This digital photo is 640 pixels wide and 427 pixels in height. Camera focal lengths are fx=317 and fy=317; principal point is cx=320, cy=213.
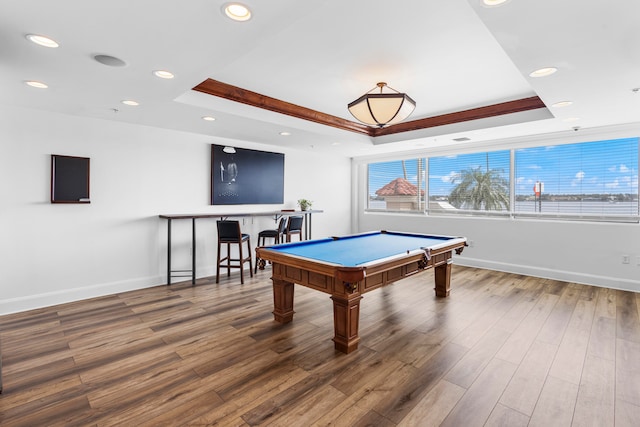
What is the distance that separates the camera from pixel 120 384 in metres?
2.24

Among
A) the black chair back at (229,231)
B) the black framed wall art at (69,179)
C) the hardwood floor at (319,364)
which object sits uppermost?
the black framed wall art at (69,179)

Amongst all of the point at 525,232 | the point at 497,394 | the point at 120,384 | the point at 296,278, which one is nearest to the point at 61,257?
the point at 120,384

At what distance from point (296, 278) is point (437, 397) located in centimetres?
156

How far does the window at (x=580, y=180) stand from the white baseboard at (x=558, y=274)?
0.91 m

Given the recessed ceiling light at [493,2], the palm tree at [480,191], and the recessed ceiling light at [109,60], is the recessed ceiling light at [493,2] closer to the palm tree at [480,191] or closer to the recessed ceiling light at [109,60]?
the recessed ceiling light at [109,60]

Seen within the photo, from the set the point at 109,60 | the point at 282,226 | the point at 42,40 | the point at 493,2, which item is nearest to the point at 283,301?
the point at 282,226

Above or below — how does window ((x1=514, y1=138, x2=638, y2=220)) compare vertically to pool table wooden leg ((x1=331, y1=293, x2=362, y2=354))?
above

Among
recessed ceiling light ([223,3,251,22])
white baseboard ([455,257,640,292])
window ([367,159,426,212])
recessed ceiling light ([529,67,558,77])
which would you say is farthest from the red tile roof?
recessed ceiling light ([223,3,251,22])

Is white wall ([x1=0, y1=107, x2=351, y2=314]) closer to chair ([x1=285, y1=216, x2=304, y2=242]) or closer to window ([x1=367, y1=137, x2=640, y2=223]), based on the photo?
chair ([x1=285, y1=216, x2=304, y2=242])

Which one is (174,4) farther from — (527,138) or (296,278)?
(527,138)

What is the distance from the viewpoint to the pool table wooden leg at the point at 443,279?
4113 millimetres

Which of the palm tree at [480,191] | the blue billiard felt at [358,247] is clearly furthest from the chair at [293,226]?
the palm tree at [480,191]

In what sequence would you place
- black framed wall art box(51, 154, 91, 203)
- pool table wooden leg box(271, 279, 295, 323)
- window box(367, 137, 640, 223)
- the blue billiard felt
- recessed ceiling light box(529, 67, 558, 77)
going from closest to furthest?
recessed ceiling light box(529, 67, 558, 77)
the blue billiard felt
pool table wooden leg box(271, 279, 295, 323)
black framed wall art box(51, 154, 91, 203)
window box(367, 137, 640, 223)

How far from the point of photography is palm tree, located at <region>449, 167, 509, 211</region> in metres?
5.80
